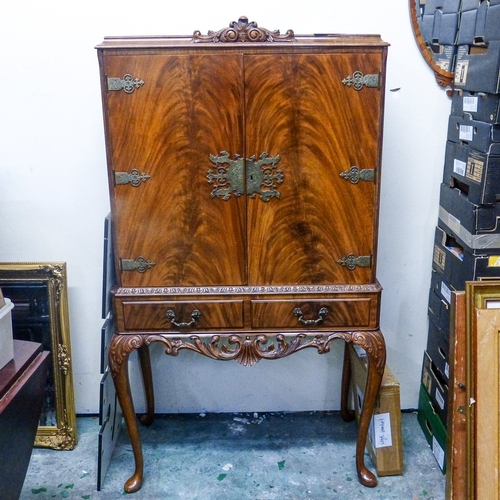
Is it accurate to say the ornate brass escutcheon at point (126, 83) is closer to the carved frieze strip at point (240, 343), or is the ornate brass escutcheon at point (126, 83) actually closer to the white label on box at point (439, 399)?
the carved frieze strip at point (240, 343)

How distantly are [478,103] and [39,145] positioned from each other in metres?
1.61

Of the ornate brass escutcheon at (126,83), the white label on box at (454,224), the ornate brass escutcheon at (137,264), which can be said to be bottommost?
the ornate brass escutcheon at (137,264)

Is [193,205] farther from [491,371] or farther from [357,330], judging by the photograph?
[491,371]

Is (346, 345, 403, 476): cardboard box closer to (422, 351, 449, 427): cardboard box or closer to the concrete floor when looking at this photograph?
the concrete floor

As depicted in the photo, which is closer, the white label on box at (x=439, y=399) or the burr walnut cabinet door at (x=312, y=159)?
the burr walnut cabinet door at (x=312, y=159)

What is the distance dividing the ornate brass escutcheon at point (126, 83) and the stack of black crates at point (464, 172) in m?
1.10

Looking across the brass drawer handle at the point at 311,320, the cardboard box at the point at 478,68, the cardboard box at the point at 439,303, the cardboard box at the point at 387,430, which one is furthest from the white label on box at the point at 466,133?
the cardboard box at the point at 387,430

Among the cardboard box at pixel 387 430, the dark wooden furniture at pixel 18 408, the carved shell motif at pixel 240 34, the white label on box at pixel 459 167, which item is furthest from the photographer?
the cardboard box at pixel 387 430

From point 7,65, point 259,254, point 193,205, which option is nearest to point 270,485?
point 259,254

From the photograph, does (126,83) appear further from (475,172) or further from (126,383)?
(475,172)

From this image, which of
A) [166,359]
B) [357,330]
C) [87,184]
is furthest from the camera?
[166,359]

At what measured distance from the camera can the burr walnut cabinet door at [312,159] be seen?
172 cm

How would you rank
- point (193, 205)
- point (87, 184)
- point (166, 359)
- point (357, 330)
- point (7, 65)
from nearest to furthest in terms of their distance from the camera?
point (193, 205)
point (357, 330)
point (7, 65)
point (87, 184)
point (166, 359)

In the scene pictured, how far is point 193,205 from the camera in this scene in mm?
1826
